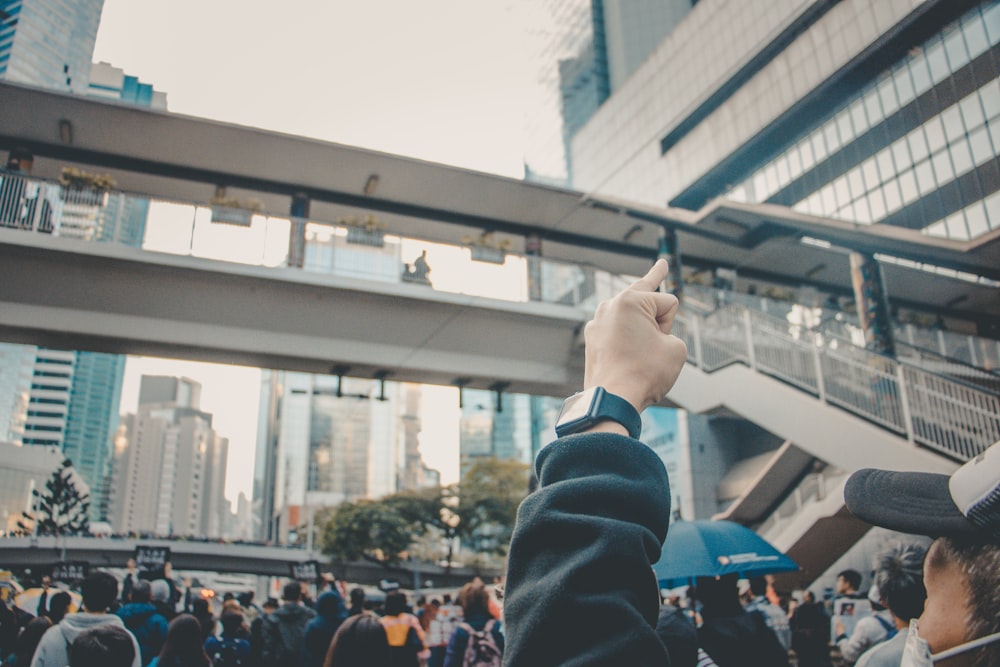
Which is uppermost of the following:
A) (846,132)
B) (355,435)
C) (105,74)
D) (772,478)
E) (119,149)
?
(355,435)

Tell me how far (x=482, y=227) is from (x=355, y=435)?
142m

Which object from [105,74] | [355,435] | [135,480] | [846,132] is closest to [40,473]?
[105,74]

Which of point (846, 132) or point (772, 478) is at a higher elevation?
point (846, 132)

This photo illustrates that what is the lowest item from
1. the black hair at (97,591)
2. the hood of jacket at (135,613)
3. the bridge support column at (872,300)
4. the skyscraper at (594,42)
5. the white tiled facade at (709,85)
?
the hood of jacket at (135,613)

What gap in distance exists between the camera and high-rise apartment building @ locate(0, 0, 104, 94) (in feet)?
42.9

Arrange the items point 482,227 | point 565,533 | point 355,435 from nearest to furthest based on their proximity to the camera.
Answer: point 565,533
point 482,227
point 355,435

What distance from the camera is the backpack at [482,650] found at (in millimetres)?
5914

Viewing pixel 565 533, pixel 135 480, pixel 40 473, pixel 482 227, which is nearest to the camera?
pixel 565 533

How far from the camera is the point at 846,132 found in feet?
64.1

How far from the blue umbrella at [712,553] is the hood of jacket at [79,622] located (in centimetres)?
408

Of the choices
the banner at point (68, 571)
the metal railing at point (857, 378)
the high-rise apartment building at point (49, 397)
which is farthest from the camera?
the high-rise apartment building at point (49, 397)

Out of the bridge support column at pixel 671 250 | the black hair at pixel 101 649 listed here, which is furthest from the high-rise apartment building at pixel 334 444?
the black hair at pixel 101 649

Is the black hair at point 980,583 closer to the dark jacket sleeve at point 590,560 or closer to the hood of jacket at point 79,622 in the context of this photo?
the dark jacket sleeve at point 590,560

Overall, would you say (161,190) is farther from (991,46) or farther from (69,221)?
(991,46)
